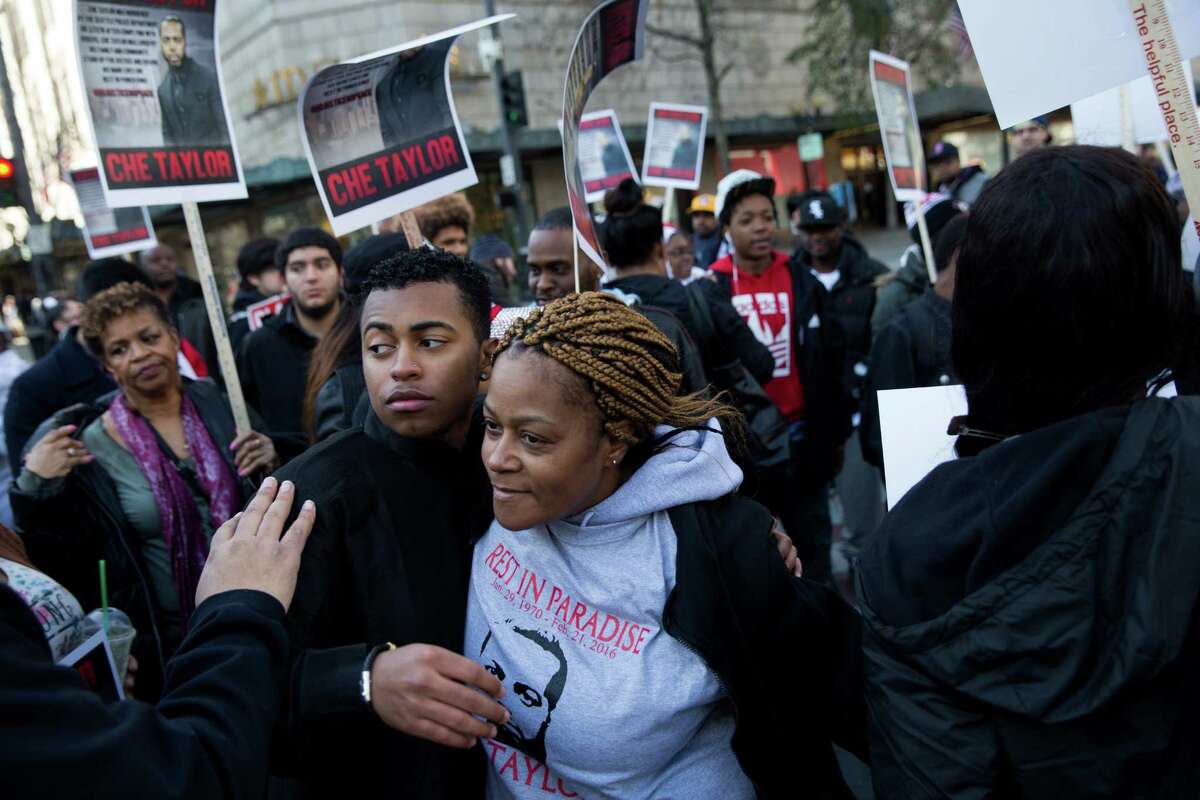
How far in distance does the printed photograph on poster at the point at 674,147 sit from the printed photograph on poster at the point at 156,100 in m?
4.67

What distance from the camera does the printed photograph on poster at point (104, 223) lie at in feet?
21.8

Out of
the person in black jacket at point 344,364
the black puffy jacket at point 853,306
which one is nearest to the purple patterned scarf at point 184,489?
the person in black jacket at point 344,364

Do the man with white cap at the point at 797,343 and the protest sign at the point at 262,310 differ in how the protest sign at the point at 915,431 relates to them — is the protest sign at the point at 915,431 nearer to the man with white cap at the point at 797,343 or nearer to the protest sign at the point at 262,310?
the man with white cap at the point at 797,343

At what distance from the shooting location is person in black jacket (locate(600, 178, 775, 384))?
144 inches

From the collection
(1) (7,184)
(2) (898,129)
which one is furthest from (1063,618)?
(1) (7,184)

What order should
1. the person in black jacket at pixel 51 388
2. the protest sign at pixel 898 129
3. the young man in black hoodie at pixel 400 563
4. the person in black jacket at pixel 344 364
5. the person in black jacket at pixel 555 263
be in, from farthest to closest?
the protest sign at pixel 898 129
the person in black jacket at pixel 51 388
the person in black jacket at pixel 555 263
the person in black jacket at pixel 344 364
the young man in black hoodie at pixel 400 563

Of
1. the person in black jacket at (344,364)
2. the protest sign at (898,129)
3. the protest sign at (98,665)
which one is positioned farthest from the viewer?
the protest sign at (898,129)

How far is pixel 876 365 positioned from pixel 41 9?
44.7m

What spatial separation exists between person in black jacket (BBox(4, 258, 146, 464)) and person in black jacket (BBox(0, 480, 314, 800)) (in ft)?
10.0

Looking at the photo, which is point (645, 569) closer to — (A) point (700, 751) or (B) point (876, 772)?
(A) point (700, 751)

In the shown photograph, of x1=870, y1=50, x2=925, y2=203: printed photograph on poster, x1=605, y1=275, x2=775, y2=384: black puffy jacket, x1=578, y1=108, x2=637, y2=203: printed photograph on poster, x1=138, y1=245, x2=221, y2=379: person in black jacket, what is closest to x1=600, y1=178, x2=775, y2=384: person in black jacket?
x1=605, y1=275, x2=775, y2=384: black puffy jacket

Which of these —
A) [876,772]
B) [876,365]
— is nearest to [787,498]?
[876,365]

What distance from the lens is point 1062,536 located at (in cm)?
112

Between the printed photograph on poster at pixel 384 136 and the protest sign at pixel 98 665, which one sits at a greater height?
the printed photograph on poster at pixel 384 136
